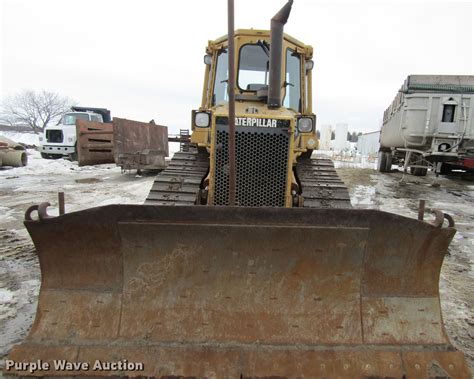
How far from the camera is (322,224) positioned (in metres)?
2.36

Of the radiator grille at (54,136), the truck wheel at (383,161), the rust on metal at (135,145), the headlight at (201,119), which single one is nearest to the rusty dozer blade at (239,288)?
the headlight at (201,119)

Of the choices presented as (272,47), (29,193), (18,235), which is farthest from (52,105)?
(272,47)

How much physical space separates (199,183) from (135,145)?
32.9 ft

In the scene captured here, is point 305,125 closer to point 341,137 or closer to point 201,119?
point 201,119

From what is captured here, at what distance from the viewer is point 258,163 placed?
3.65 metres

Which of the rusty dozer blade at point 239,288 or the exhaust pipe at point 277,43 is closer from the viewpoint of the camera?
the rusty dozer blade at point 239,288

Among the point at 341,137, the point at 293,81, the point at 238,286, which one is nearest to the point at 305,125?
the point at 293,81

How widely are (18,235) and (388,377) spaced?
220 inches

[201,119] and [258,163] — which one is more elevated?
[201,119]

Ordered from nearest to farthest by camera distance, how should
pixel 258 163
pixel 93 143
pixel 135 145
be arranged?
pixel 258 163
pixel 135 145
pixel 93 143

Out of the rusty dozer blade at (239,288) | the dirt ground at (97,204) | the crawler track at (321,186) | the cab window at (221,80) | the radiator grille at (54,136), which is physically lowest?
the dirt ground at (97,204)

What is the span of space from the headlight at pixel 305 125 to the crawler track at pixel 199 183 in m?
0.71

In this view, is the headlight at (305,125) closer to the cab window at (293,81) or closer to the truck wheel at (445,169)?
the cab window at (293,81)

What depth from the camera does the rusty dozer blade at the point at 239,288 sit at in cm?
220
